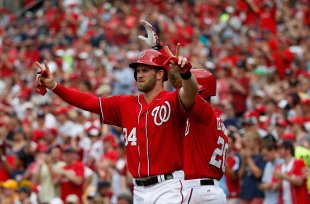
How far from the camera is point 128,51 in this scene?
21.3 m

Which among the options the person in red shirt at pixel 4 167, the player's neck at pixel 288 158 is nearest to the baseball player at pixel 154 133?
the player's neck at pixel 288 158

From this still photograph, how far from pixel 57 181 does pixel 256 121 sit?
10.1 feet

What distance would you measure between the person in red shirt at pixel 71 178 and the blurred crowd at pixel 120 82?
2 cm

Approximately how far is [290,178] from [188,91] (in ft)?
12.8

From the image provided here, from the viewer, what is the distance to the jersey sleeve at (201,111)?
7973 millimetres

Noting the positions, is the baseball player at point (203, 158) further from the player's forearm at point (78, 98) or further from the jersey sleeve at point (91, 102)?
the player's forearm at point (78, 98)

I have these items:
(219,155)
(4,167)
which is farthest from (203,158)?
(4,167)

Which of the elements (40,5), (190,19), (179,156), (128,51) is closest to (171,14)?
(190,19)

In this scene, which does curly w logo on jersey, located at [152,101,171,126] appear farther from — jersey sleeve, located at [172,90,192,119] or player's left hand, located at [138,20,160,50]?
player's left hand, located at [138,20,160,50]

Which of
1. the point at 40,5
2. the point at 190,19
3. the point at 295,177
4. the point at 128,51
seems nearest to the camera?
the point at 295,177

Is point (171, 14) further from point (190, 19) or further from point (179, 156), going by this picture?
point (179, 156)

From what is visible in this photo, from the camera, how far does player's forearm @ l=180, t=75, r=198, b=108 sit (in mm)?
7621

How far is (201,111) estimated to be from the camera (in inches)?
318

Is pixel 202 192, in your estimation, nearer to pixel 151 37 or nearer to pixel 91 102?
pixel 91 102
